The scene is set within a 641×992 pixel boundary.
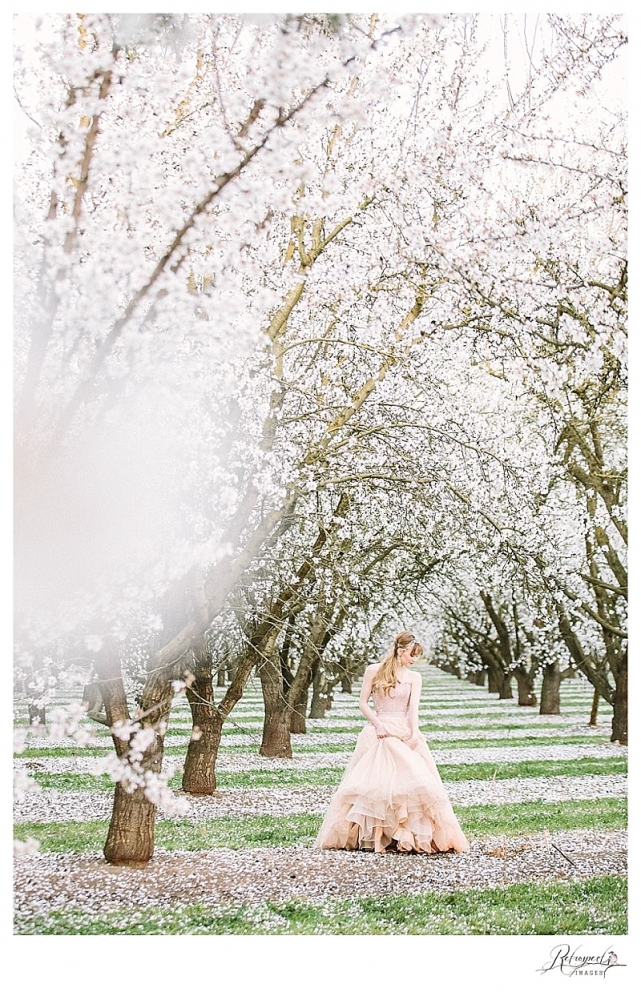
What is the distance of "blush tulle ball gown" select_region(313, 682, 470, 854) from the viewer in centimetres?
518

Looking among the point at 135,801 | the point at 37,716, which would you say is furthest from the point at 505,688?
the point at 37,716

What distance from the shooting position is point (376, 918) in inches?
177

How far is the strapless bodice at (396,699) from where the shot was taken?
5547mm

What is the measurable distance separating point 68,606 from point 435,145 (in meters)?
3.34

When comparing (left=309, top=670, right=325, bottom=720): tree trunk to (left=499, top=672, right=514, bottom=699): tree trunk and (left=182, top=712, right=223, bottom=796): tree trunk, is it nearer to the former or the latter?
(left=182, top=712, right=223, bottom=796): tree trunk

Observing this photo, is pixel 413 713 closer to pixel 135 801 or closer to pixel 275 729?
pixel 135 801

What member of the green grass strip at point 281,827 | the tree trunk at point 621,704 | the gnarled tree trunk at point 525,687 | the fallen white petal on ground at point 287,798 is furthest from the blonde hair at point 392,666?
the gnarled tree trunk at point 525,687

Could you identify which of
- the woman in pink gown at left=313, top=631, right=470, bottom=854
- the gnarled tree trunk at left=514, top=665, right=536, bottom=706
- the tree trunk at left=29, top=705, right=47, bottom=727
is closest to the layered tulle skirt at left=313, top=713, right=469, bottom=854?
the woman in pink gown at left=313, top=631, right=470, bottom=854

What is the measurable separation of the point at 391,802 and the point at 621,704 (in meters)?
5.93

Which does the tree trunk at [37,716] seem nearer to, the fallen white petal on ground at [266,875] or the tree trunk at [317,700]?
the fallen white petal on ground at [266,875]

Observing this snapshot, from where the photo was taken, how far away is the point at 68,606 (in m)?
4.48

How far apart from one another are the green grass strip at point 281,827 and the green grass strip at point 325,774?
1.07 meters

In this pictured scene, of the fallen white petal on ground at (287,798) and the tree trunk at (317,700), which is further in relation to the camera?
the tree trunk at (317,700)
